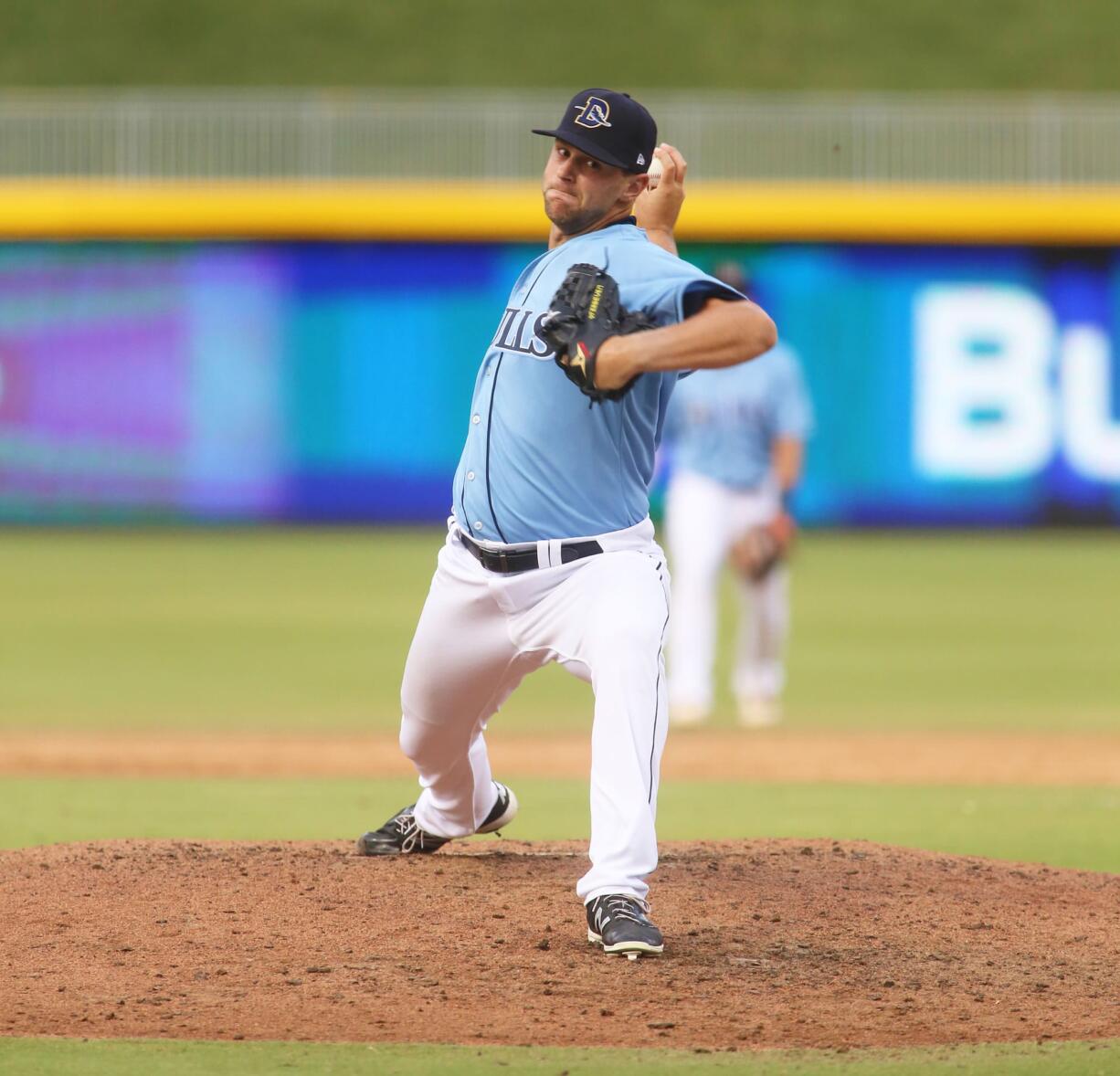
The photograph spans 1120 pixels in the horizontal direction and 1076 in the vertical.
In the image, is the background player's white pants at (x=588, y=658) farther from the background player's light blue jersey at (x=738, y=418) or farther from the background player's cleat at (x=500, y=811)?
the background player's light blue jersey at (x=738, y=418)

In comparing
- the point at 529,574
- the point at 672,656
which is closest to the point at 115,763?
the point at 672,656

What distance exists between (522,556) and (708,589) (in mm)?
6076

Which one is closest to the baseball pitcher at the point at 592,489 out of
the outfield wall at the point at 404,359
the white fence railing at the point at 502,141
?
the outfield wall at the point at 404,359

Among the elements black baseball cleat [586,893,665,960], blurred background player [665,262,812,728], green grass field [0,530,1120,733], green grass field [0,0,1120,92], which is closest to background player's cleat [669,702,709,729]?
blurred background player [665,262,812,728]

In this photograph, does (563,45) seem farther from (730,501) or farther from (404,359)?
(730,501)

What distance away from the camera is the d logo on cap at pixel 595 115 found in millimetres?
4969

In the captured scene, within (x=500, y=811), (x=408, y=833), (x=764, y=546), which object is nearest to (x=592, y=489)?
(x=500, y=811)

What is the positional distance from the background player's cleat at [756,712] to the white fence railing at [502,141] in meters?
14.2

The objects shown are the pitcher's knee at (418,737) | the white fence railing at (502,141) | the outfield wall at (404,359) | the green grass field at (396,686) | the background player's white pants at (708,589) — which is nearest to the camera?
the green grass field at (396,686)

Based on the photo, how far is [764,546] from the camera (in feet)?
36.5

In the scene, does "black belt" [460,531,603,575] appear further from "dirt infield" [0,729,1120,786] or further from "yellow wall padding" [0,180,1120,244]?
"yellow wall padding" [0,180,1120,244]

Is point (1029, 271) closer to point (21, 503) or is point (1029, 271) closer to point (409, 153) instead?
point (409, 153)

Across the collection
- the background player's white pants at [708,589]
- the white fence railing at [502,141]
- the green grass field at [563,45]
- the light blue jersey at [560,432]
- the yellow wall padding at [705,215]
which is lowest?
the background player's white pants at [708,589]

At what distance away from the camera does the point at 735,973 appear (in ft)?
15.6
